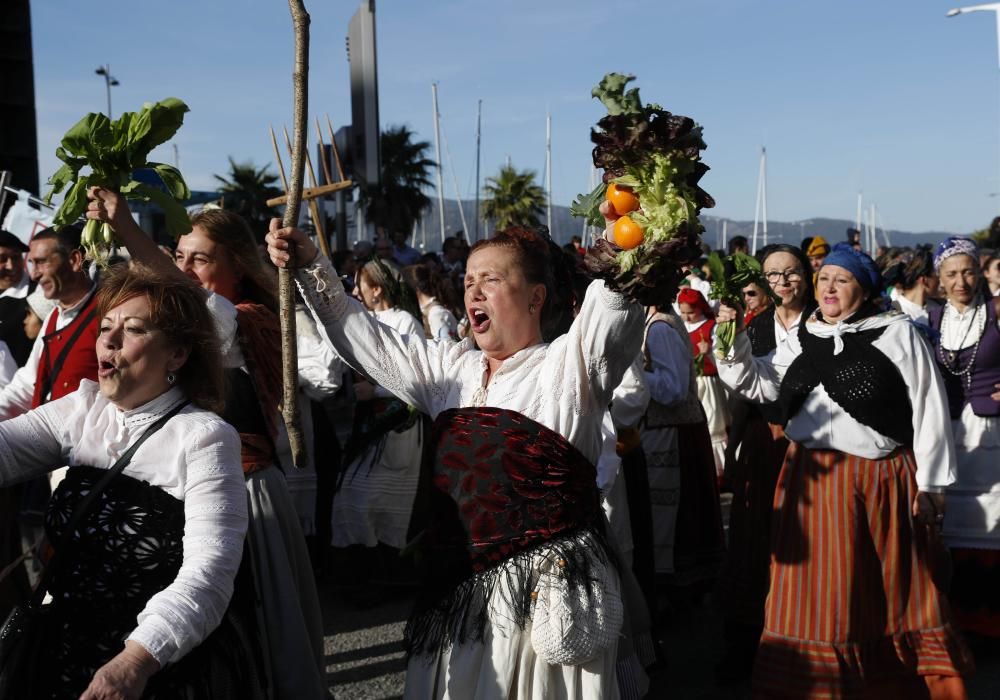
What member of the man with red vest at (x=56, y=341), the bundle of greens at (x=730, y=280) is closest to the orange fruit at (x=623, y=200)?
the bundle of greens at (x=730, y=280)

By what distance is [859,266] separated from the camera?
445 centimetres

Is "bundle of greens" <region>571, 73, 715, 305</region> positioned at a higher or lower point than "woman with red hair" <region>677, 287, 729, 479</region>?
higher

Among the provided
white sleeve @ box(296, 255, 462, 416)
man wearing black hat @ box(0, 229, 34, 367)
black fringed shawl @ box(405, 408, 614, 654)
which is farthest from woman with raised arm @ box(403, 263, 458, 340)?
black fringed shawl @ box(405, 408, 614, 654)

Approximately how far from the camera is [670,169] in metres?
2.20

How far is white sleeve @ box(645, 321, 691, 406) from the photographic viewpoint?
548cm

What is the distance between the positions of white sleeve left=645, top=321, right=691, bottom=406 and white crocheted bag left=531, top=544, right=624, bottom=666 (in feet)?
9.60

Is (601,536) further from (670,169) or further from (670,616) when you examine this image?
(670,616)

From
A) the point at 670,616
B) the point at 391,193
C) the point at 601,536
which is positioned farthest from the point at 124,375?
the point at 391,193

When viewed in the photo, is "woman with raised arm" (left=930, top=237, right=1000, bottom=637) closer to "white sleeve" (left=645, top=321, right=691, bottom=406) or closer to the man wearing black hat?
"white sleeve" (left=645, top=321, right=691, bottom=406)

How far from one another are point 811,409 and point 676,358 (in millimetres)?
1268

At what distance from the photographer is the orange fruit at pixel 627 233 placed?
7.20 ft

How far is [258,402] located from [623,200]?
1.71 m

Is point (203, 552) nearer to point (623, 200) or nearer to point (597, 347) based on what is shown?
point (597, 347)

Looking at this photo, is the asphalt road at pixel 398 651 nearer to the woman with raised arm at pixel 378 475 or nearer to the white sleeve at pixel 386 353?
the woman with raised arm at pixel 378 475
